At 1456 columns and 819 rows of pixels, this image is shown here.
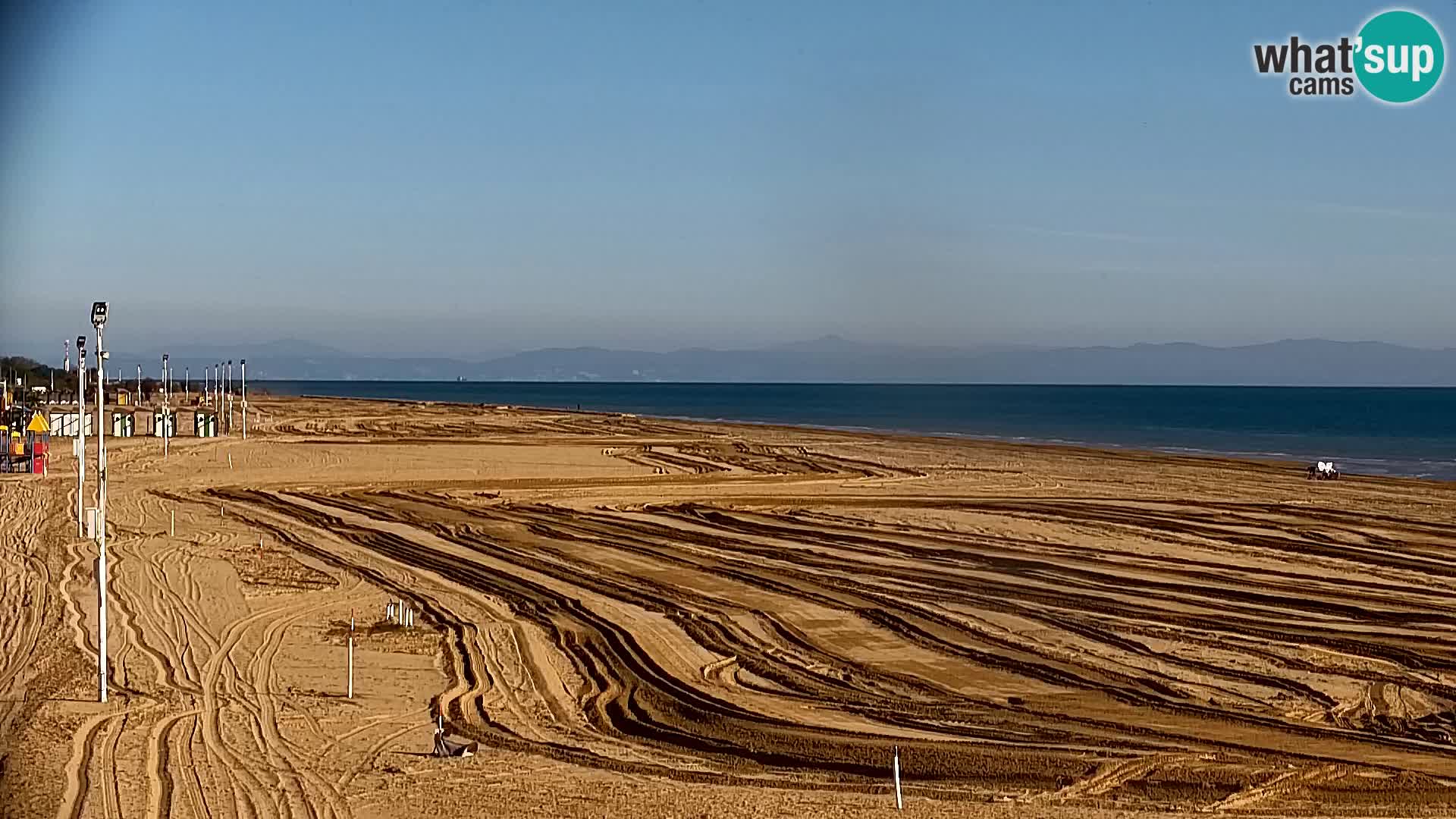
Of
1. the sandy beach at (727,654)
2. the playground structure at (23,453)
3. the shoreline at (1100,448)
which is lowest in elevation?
the sandy beach at (727,654)

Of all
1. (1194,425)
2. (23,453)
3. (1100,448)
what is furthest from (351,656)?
(1194,425)

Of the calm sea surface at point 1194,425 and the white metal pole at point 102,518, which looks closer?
the white metal pole at point 102,518

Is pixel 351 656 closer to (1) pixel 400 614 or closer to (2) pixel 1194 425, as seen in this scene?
(1) pixel 400 614

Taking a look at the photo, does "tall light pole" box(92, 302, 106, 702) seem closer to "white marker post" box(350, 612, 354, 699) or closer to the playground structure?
"white marker post" box(350, 612, 354, 699)

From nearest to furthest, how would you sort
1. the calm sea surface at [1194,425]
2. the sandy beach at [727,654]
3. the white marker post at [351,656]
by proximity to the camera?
the sandy beach at [727,654]
the white marker post at [351,656]
the calm sea surface at [1194,425]

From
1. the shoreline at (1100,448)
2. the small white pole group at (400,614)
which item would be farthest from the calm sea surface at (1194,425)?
the small white pole group at (400,614)

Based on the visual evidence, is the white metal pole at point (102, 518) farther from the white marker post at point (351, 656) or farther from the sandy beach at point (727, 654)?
the white marker post at point (351, 656)

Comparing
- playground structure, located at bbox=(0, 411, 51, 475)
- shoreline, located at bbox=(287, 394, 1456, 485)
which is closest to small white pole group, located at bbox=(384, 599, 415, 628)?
playground structure, located at bbox=(0, 411, 51, 475)

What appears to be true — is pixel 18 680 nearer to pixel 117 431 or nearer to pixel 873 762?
pixel 873 762
